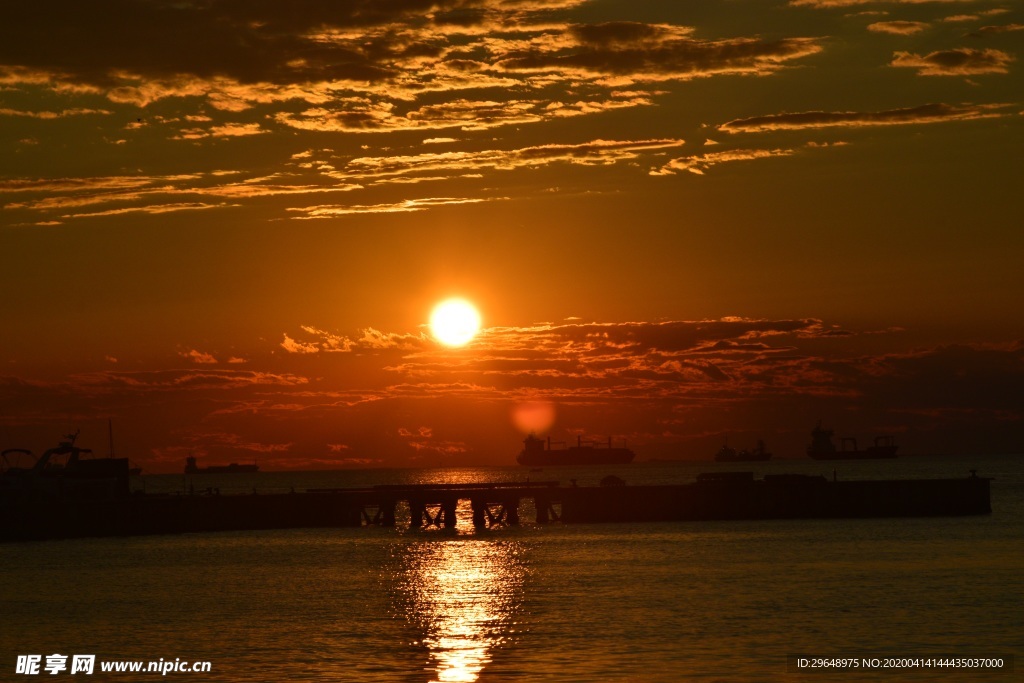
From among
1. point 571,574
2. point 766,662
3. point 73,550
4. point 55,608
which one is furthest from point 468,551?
point 766,662

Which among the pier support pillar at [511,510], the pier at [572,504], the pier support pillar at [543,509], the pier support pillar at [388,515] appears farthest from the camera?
the pier support pillar at [388,515]

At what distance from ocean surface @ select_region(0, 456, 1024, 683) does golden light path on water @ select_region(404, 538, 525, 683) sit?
0.19 m

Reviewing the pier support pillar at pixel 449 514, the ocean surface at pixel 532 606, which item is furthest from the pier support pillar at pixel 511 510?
the ocean surface at pixel 532 606

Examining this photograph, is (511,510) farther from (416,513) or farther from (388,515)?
(388,515)

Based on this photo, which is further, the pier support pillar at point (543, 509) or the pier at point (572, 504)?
the pier support pillar at point (543, 509)

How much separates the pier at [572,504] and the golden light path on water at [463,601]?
22.2 m

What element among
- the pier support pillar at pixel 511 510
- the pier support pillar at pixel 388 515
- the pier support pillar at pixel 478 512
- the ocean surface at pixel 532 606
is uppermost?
the pier support pillar at pixel 388 515

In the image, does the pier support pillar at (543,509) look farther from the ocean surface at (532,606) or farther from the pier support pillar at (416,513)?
the ocean surface at (532,606)

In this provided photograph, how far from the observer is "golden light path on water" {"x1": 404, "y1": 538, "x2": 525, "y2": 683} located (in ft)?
150

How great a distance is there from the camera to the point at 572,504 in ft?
397

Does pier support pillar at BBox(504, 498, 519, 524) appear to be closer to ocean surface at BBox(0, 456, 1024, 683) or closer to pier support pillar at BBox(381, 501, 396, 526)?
pier support pillar at BBox(381, 501, 396, 526)

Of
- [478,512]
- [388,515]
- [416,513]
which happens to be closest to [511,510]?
[478,512]

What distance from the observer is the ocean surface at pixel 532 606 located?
147 ft

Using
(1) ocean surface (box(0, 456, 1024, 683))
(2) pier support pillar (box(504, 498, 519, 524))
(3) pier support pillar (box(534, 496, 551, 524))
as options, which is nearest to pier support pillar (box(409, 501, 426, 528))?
(2) pier support pillar (box(504, 498, 519, 524))
